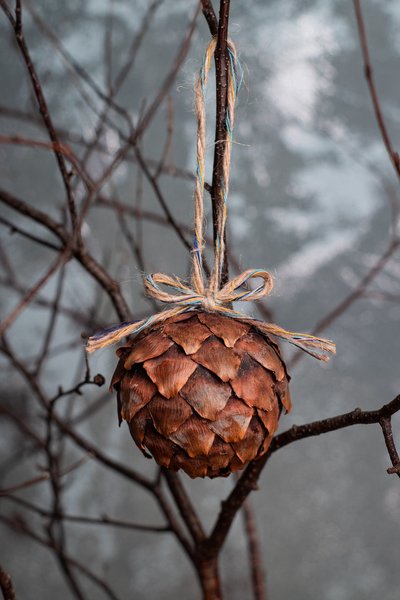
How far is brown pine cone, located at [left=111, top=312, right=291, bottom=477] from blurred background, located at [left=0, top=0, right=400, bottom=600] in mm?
559

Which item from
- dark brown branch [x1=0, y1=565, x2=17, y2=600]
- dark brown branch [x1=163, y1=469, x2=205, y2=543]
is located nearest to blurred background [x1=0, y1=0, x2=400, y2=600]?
dark brown branch [x1=163, y1=469, x2=205, y2=543]

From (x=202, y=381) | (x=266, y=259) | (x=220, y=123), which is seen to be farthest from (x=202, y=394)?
(x=266, y=259)

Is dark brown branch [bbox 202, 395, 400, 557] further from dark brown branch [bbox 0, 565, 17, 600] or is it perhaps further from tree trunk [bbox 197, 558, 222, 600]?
dark brown branch [bbox 0, 565, 17, 600]

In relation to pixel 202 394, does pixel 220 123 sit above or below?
above

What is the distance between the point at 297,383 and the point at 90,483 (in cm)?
29

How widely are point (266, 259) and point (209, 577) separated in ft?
→ 1.63

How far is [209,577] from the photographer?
1.58 ft

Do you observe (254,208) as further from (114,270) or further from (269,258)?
(114,270)

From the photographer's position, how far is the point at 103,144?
0.88 metres

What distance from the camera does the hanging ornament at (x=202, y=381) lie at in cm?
30

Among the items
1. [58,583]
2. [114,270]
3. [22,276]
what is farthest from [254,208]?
[58,583]

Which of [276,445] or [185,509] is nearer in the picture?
[276,445]

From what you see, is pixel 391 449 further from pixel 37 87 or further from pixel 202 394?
pixel 37 87

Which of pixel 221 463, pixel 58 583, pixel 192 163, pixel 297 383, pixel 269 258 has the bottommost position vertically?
pixel 221 463
